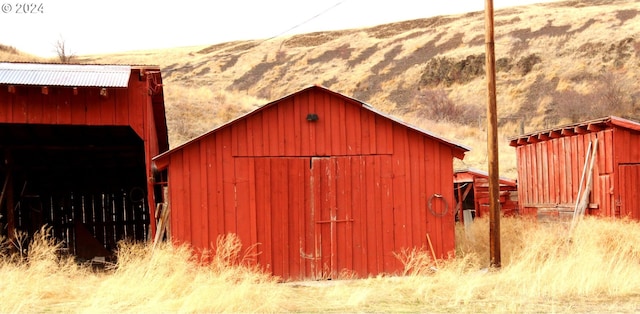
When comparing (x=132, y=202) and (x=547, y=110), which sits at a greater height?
(x=547, y=110)

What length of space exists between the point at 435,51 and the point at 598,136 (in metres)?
40.6

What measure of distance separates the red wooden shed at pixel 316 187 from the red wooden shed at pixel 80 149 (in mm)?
1542

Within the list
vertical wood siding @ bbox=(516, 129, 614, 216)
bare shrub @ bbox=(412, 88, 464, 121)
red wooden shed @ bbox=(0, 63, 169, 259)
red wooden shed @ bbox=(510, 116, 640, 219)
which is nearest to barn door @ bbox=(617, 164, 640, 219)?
red wooden shed @ bbox=(510, 116, 640, 219)

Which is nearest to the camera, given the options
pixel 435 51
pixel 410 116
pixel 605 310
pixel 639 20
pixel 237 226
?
pixel 605 310

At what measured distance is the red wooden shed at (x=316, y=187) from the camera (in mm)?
14305

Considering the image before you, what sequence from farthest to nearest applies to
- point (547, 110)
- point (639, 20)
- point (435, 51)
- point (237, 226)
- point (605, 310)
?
point (435, 51), point (639, 20), point (547, 110), point (237, 226), point (605, 310)

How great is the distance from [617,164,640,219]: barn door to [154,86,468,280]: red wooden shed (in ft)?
15.9

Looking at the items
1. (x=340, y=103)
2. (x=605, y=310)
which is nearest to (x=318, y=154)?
(x=340, y=103)

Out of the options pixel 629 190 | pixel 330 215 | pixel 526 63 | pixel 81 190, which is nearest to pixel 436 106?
pixel 526 63

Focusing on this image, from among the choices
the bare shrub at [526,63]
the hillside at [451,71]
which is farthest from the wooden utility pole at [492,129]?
the bare shrub at [526,63]

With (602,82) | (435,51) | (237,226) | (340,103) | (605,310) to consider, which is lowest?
(605,310)

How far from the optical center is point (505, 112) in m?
44.9

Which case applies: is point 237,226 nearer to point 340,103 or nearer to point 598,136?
point 340,103

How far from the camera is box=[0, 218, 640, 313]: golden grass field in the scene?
10.4m
